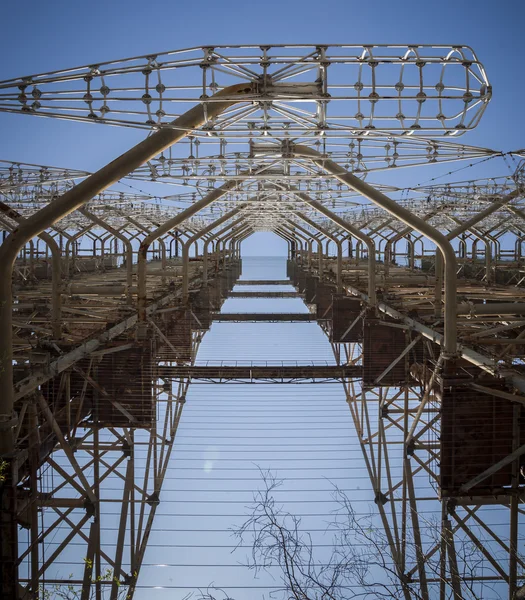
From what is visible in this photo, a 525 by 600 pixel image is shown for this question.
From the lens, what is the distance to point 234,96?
845cm

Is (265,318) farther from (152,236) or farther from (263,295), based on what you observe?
(263,295)

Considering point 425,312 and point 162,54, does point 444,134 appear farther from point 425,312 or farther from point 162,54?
point 425,312

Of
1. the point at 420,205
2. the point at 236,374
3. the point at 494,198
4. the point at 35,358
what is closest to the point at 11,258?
the point at 35,358

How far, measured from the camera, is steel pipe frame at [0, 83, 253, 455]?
24.9ft

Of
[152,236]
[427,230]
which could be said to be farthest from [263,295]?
[427,230]

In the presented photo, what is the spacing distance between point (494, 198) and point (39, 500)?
19.4m

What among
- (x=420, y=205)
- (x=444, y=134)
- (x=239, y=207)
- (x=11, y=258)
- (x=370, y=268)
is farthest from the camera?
(x=420, y=205)

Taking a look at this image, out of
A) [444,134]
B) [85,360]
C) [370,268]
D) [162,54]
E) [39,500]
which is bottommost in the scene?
[39,500]

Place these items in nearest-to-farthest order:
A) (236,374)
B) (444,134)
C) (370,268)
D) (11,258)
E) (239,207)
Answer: (11,258)
(444,134)
(236,374)
(370,268)
(239,207)

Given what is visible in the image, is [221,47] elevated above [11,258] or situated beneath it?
elevated above

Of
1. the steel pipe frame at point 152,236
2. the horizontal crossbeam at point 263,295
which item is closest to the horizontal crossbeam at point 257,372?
the steel pipe frame at point 152,236

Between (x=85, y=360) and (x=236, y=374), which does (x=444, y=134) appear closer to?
(x=85, y=360)

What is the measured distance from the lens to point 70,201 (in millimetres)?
8883

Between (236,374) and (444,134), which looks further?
(236,374)
